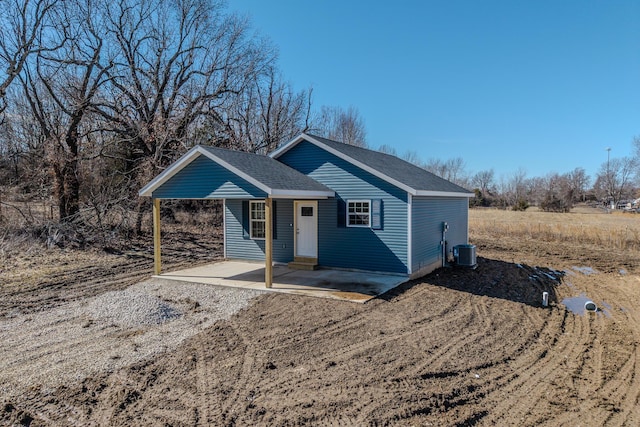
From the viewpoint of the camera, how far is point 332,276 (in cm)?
1011

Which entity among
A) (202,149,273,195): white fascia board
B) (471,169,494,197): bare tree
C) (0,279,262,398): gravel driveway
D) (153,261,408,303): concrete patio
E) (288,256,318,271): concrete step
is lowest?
(0,279,262,398): gravel driveway

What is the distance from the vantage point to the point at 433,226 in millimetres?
11445

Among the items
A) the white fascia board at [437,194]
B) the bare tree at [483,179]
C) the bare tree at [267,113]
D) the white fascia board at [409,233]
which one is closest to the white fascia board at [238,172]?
the white fascia board at [409,233]

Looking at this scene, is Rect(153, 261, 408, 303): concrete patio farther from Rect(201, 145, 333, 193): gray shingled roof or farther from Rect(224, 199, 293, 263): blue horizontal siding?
Rect(201, 145, 333, 193): gray shingled roof

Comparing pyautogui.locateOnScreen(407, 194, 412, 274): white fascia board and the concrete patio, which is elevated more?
pyautogui.locateOnScreen(407, 194, 412, 274): white fascia board

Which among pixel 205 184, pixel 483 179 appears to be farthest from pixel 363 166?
pixel 483 179

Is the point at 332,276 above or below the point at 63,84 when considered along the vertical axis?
below

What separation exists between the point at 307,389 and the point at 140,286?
6.50m

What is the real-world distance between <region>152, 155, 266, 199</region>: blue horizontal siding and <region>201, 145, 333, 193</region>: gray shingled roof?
0.82 ft

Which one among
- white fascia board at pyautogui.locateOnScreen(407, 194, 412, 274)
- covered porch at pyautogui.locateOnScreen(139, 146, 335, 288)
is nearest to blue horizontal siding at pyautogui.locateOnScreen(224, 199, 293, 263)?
covered porch at pyautogui.locateOnScreen(139, 146, 335, 288)

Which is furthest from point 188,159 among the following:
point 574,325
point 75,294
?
point 574,325

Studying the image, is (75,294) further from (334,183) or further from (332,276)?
(334,183)

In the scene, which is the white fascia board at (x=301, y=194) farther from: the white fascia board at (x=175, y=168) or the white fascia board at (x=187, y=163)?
the white fascia board at (x=175, y=168)

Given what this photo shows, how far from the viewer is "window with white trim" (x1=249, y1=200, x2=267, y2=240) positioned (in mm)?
12023
